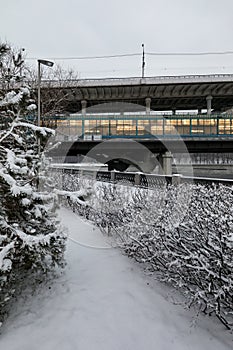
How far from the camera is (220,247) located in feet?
10.2

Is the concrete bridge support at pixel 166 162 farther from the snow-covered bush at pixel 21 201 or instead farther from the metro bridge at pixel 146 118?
the snow-covered bush at pixel 21 201

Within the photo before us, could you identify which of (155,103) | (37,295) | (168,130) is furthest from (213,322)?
(155,103)

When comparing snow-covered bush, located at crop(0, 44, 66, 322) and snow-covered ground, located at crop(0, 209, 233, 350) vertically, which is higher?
snow-covered bush, located at crop(0, 44, 66, 322)

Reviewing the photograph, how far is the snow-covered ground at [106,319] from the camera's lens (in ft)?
10.5

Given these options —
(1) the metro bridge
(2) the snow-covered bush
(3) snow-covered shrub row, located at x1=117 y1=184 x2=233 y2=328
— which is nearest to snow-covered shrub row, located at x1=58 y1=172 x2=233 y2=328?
(3) snow-covered shrub row, located at x1=117 y1=184 x2=233 y2=328

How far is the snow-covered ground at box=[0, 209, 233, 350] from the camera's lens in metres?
3.21

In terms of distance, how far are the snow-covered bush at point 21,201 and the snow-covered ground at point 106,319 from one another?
18.7 inches

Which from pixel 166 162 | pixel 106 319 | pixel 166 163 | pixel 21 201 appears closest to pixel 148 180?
pixel 106 319

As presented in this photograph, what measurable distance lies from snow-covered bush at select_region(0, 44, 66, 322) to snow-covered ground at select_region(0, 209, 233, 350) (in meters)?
0.48

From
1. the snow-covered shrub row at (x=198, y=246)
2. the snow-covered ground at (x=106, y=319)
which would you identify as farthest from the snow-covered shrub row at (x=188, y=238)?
the snow-covered ground at (x=106, y=319)

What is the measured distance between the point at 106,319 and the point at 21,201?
1.95m

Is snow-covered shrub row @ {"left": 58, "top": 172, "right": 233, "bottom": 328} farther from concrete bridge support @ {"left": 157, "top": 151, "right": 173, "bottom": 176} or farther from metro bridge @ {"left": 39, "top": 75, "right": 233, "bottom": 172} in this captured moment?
concrete bridge support @ {"left": 157, "top": 151, "right": 173, "bottom": 176}

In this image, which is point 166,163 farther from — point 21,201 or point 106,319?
point 21,201

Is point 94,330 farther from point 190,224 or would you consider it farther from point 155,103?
point 155,103
